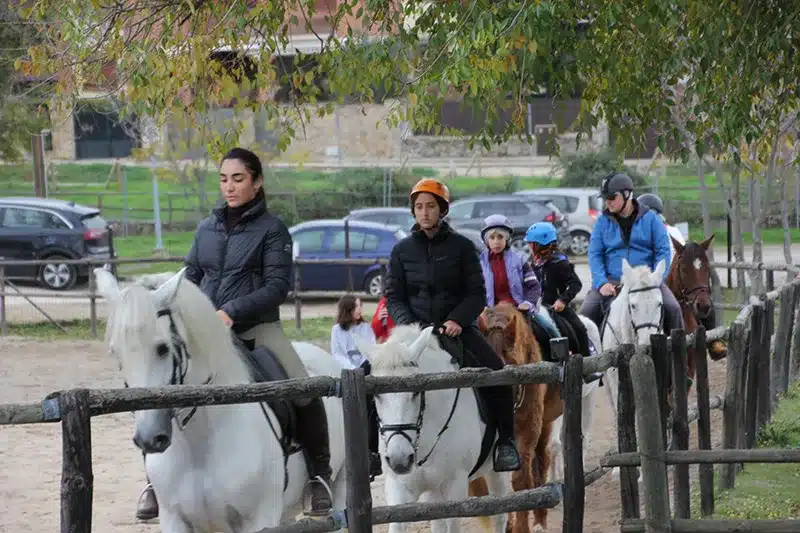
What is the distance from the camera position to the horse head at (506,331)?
27.0 ft

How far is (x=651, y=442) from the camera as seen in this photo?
6289mm

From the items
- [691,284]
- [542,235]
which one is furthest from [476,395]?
Result: [691,284]

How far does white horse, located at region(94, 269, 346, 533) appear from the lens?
18.1 ft

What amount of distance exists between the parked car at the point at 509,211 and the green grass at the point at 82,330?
8911 millimetres

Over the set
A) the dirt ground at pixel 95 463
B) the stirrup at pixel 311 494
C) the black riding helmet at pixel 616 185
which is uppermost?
the black riding helmet at pixel 616 185

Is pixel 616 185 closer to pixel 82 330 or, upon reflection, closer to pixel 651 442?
pixel 651 442

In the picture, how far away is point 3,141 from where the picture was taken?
23.2 metres

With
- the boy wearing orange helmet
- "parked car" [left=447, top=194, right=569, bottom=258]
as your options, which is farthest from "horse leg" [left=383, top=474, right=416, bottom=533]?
"parked car" [left=447, top=194, right=569, bottom=258]

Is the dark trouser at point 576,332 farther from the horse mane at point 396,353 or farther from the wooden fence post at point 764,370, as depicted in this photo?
the horse mane at point 396,353

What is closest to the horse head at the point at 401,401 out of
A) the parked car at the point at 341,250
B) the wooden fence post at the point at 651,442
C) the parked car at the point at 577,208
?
the wooden fence post at the point at 651,442

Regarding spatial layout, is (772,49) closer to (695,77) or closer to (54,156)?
(695,77)

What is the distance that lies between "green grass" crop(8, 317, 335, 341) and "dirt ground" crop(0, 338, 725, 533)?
9.06 ft

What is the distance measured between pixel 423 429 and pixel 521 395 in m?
1.51

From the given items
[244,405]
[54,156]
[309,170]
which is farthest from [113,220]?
[244,405]
